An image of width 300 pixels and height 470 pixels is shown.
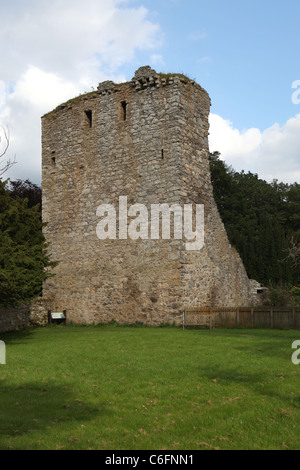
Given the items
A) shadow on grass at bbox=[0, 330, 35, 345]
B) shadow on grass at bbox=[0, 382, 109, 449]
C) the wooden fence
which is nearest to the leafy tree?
the wooden fence

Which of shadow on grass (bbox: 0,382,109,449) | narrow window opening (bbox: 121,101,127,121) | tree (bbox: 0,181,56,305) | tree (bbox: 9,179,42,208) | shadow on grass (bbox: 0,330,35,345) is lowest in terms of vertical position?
shadow on grass (bbox: 0,330,35,345)

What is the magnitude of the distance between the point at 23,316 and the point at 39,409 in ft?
41.8

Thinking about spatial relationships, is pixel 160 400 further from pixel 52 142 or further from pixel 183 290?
pixel 52 142

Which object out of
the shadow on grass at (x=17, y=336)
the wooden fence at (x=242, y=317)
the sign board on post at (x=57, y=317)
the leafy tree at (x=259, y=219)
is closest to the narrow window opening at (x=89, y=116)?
the sign board on post at (x=57, y=317)

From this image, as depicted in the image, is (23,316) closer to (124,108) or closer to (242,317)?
(242,317)

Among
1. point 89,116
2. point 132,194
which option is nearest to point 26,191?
point 89,116

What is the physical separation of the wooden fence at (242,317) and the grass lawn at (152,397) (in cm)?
358

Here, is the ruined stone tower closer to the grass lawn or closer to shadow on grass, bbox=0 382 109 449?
the grass lawn

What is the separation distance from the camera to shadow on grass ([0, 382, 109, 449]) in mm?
5586

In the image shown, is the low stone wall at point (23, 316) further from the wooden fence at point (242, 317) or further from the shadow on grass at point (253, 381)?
the shadow on grass at point (253, 381)

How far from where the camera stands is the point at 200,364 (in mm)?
9164

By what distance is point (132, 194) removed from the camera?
18297 mm

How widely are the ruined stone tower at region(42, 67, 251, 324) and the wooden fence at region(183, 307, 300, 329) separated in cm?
67

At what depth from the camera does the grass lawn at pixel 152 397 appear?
16.8ft
